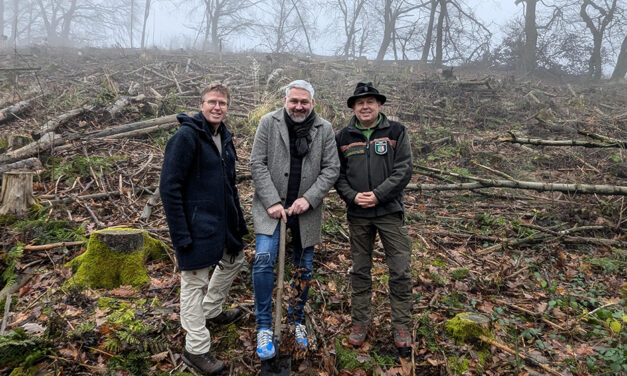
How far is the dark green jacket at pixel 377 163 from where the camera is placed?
3.44 m

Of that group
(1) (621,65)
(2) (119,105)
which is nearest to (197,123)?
(2) (119,105)

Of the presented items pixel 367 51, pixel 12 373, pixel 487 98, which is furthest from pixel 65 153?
pixel 367 51

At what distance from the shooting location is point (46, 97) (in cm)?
1087

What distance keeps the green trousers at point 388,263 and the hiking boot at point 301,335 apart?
53 centimetres

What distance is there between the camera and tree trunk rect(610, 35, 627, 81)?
63.0ft

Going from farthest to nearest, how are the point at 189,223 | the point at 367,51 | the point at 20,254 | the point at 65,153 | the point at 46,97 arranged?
the point at 367,51 → the point at 46,97 → the point at 65,153 → the point at 20,254 → the point at 189,223

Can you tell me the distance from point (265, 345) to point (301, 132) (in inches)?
77.2

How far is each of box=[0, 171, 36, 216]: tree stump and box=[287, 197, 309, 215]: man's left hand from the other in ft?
15.5

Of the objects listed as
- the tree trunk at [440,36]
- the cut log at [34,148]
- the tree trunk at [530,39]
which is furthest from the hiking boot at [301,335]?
the tree trunk at [530,39]

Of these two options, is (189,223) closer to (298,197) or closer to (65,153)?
(298,197)

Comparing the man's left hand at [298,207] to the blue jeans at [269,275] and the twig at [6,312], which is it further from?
the twig at [6,312]

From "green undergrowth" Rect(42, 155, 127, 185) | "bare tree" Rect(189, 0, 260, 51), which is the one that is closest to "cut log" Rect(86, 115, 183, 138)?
"green undergrowth" Rect(42, 155, 127, 185)

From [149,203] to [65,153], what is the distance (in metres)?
3.15

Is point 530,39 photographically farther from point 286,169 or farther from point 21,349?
point 21,349
